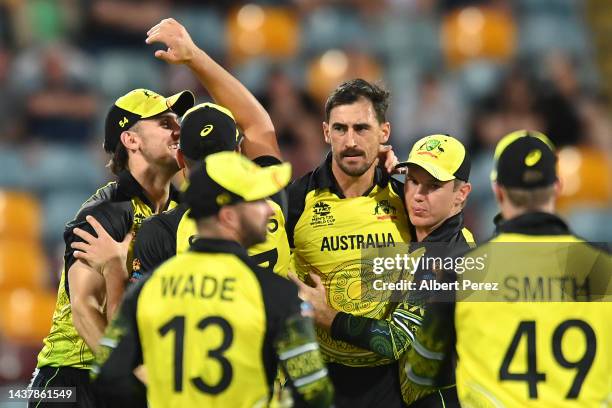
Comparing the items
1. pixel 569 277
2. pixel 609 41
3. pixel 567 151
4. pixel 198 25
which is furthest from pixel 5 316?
pixel 609 41

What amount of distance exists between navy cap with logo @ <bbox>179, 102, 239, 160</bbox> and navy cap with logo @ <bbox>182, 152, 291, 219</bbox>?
2.99ft

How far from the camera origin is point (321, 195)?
620cm

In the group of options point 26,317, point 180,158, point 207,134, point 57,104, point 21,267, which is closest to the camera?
point 207,134

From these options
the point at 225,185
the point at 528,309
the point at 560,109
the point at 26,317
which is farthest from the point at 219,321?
the point at 560,109

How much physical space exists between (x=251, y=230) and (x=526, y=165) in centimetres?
111

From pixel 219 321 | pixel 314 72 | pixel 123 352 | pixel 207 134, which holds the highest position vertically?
pixel 314 72

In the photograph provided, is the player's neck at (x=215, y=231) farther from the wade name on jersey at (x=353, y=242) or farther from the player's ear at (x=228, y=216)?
the wade name on jersey at (x=353, y=242)

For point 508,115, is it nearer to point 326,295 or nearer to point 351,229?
point 351,229

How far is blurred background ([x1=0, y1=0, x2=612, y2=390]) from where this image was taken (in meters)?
11.2

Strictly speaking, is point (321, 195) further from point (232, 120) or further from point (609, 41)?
point (609, 41)

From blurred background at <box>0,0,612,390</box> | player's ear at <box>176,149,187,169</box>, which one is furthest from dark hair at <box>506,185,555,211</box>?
blurred background at <box>0,0,612,390</box>

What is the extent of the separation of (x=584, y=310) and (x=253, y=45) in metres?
9.55

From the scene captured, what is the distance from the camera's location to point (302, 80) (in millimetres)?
13164

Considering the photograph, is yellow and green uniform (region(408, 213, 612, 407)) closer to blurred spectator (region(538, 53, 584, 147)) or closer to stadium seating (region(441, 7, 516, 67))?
blurred spectator (region(538, 53, 584, 147))
